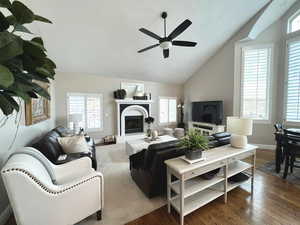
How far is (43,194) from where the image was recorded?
1.31 metres

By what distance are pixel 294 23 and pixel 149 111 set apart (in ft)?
17.4

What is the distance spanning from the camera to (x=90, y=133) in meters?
5.24

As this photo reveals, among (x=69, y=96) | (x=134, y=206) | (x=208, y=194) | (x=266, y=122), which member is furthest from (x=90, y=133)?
(x=266, y=122)

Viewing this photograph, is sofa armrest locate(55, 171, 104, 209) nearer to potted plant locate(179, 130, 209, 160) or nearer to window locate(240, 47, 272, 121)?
potted plant locate(179, 130, 209, 160)

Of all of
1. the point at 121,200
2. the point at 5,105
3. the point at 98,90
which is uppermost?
the point at 98,90

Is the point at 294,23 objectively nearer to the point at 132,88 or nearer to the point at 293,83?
the point at 293,83

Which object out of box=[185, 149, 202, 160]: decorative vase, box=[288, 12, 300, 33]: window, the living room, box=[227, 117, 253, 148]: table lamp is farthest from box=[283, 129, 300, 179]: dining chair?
box=[288, 12, 300, 33]: window

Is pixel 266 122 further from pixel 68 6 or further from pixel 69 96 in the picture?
pixel 69 96

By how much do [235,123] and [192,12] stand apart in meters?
3.10

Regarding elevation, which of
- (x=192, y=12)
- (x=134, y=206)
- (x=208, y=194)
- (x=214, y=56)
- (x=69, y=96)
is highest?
(x=192, y=12)

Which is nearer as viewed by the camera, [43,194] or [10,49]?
[10,49]

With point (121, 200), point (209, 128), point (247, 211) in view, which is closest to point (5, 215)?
point (121, 200)

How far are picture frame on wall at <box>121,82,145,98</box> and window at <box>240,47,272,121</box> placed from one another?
12.6ft

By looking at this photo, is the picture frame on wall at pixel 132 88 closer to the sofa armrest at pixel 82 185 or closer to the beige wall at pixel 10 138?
the beige wall at pixel 10 138
